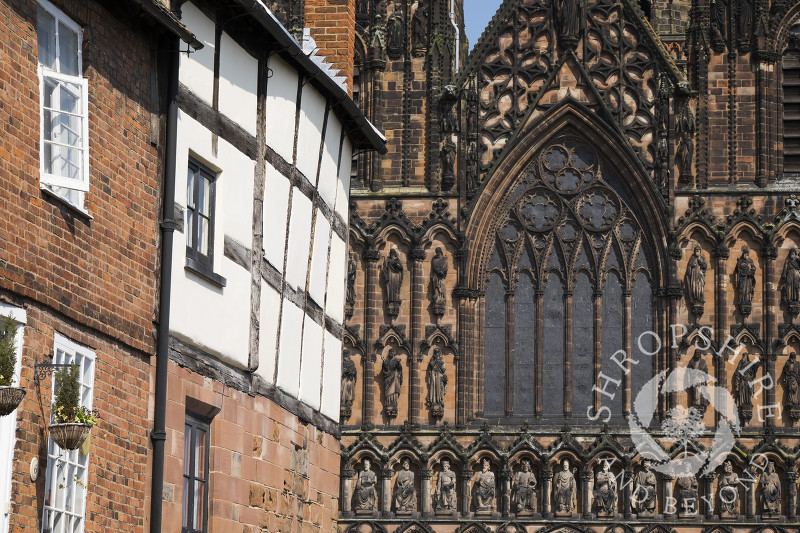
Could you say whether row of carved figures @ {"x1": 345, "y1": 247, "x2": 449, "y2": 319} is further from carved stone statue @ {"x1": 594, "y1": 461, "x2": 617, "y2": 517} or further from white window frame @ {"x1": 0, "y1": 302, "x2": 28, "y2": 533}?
white window frame @ {"x1": 0, "y1": 302, "x2": 28, "y2": 533}

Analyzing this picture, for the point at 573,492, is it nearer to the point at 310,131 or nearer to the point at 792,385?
the point at 792,385

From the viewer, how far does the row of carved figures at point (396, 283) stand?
33781mm

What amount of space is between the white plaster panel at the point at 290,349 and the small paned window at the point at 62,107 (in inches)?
212

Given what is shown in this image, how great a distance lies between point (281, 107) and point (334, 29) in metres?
5.49

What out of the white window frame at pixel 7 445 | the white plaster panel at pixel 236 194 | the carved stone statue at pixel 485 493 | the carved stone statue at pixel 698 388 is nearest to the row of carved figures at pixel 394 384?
the carved stone statue at pixel 485 493

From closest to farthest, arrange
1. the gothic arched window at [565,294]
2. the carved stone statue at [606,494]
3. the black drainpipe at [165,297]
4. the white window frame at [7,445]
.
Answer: the white window frame at [7,445]
the black drainpipe at [165,297]
the carved stone statue at [606,494]
the gothic arched window at [565,294]

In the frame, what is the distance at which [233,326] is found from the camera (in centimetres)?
1683

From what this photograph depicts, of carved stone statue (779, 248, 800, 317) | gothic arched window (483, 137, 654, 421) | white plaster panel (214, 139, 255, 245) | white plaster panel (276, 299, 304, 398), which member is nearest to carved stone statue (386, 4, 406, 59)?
gothic arched window (483, 137, 654, 421)

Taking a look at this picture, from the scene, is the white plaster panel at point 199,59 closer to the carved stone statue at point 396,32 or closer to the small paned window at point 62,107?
the small paned window at point 62,107

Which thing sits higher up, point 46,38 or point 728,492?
point 46,38

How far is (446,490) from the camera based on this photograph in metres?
33.0

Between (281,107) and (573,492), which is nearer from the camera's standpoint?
(281,107)

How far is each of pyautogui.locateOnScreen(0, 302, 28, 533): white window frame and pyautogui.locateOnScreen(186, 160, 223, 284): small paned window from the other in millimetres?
3369

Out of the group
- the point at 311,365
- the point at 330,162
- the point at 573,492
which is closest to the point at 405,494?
the point at 573,492
